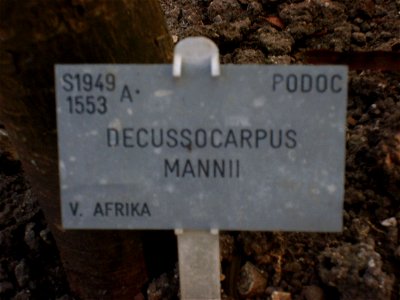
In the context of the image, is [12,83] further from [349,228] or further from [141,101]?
[349,228]

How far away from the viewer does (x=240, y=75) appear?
100 centimetres

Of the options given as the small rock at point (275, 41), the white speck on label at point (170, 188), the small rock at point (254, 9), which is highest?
the small rock at point (254, 9)

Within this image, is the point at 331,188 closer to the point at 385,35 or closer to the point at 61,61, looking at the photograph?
the point at 61,61

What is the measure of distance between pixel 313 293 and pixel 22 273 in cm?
80

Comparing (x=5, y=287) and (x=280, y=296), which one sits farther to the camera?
(x=5, y=287)

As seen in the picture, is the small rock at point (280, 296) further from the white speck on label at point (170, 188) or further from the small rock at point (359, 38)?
the small rock at point (359, 38)

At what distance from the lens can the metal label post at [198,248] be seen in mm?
1001

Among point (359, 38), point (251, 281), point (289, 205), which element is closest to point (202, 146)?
point (289, 205)

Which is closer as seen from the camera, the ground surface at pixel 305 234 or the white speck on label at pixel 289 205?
the white speck on label at pixel 289 205

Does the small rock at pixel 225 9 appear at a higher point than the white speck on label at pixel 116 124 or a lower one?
higher

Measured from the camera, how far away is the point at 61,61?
107 cm

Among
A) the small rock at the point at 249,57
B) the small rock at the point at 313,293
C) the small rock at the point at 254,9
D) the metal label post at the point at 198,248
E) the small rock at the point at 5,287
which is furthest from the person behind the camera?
the small rock at the point at 254,9

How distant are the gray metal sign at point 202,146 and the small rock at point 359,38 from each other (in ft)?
3.06

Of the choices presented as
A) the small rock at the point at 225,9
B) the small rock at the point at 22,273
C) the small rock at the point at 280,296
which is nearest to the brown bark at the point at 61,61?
the small rock at the point at 22,273
